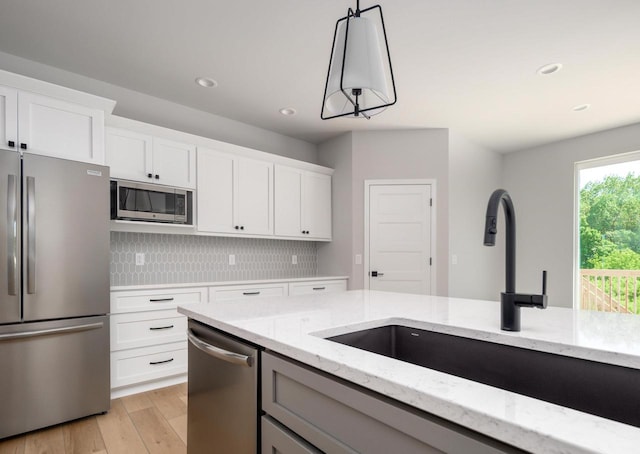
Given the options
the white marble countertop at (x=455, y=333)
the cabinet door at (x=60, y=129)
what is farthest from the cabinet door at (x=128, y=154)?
the white marble countertop at (x=455, y=333)

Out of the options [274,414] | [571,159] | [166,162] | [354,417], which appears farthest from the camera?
[571,159]

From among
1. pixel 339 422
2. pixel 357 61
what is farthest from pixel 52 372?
pixel 357 61

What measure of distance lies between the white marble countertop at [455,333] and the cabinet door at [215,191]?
81.8 inches

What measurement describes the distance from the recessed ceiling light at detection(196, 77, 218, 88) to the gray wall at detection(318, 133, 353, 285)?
72.9 inches

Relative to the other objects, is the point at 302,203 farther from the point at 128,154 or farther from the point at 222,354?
the point at 222,354

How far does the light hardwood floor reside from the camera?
2123mm

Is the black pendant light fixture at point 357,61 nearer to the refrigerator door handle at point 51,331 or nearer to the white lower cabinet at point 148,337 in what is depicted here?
the refrigerator door handle at point 51,331

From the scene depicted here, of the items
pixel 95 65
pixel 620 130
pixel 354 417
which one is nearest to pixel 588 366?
pixel 354 417

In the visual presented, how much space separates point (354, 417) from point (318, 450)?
0.58ft

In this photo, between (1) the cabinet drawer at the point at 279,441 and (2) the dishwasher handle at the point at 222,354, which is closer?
(1) the cabinet drawer at the point at 279,441

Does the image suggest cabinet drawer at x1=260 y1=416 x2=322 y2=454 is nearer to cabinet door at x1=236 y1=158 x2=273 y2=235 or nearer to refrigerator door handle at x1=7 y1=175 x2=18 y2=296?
refrigerator door handle at x1=7 y1=175 x2=18 y2=296

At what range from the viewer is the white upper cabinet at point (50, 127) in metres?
2.31

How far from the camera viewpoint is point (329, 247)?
189 inches

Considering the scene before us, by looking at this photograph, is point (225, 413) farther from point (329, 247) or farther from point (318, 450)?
point (329, 247)
